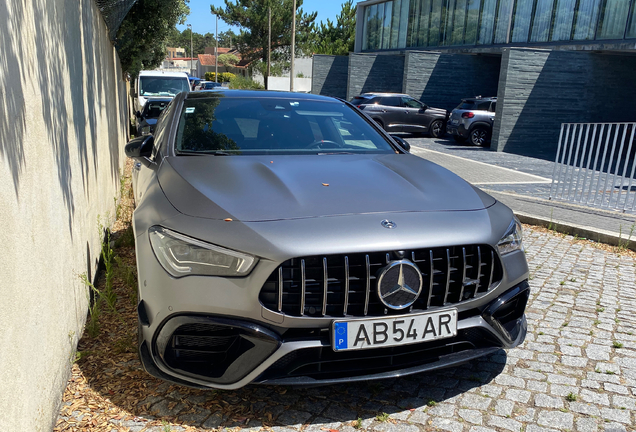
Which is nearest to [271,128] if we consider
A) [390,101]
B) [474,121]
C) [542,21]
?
[474,121]

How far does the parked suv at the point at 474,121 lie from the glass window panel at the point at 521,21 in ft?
19.0

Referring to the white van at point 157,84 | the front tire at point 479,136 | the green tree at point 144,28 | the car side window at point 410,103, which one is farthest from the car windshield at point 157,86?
the front tire at point 479,136

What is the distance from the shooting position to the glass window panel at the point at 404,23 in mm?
30688

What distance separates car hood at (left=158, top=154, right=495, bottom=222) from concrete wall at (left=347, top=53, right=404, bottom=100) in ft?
84.6

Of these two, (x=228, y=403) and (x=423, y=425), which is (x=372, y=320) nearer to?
(x=423, y=425)

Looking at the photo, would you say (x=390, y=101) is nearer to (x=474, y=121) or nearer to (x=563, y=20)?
(x=474, y=121)

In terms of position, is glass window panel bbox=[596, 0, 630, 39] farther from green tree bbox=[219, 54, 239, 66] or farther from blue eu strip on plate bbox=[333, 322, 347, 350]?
green tree bbox=[219, 54, 239, 66]

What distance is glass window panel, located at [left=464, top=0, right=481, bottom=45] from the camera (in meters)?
25.0

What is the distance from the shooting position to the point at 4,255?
197 cm

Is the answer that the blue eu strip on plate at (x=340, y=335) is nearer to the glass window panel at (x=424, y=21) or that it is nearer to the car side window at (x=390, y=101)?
the car side window at (x=390, y=101)

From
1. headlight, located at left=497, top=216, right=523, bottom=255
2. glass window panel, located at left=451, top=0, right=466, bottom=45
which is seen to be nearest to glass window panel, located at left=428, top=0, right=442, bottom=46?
glass window panel, located at left=451, top=0, right=466, bottom=45

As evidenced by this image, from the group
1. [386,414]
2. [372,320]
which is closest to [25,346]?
[372,320]

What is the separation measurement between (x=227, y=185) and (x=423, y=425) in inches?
63.4

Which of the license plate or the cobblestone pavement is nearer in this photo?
the license plate
